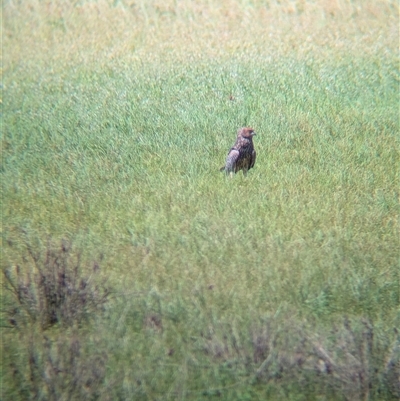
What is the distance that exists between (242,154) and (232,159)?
0.07 m

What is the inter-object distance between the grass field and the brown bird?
0.07m

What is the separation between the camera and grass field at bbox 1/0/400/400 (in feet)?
10.9

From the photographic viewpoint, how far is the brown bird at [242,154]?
4.27 meters

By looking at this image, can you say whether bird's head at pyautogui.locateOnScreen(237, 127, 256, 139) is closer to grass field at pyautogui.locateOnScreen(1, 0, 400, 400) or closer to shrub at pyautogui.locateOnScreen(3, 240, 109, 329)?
grass field at pyautogui.locateOnScreen(1, 0, 400, 400)


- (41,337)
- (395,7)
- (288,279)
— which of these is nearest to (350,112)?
(395,7)

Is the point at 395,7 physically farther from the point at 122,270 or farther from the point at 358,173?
the point at 122,270

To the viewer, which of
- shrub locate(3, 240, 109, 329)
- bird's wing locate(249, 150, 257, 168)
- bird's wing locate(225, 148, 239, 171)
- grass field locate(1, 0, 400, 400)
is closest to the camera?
grass field locate(1, 0, 400, 400)

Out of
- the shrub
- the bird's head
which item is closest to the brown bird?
the bird's head

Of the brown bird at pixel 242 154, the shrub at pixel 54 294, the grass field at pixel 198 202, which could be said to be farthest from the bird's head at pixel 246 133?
the shrub at pixel 54 294

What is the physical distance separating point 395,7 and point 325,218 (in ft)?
6.19

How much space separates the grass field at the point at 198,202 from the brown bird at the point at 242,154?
0.22ft

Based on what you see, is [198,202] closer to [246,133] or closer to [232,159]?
[232,159]

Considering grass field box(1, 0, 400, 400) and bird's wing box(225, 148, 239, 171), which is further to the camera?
bird's wing box(225, 148, 239, 171)

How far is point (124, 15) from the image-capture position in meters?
5.41
